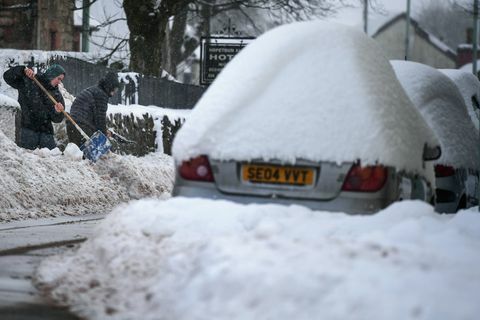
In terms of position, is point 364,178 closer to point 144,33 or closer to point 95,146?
point 95,146

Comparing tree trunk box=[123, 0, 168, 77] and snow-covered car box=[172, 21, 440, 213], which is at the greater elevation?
tree trunk box=[123, 0, 168, 77]

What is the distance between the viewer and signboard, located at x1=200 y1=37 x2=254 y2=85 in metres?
24.7

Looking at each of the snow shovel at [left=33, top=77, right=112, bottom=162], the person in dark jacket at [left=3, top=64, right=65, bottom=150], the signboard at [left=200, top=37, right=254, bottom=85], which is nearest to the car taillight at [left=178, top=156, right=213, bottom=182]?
the person in dark jacket at [left=3, top=64, right=65, bottom=150]

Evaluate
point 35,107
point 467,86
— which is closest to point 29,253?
point 467,86

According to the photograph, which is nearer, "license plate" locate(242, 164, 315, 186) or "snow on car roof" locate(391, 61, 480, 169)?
"license plate" locate(242, 164, 315, 186)

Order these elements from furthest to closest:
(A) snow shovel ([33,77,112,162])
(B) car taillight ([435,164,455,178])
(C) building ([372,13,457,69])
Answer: (C) building ([372,13,457,69]) → (A) snow shovel ([33,77,112,162]) → (B) car taillight ([435,164,455,178])

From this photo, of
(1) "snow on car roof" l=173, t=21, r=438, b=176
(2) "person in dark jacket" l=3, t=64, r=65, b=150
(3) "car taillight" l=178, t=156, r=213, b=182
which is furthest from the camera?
(2) "person in dark jacket" l=3, t=64, r=65, b=150

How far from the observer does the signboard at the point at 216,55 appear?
24672 millimetres

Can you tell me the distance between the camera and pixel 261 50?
24.5 ft

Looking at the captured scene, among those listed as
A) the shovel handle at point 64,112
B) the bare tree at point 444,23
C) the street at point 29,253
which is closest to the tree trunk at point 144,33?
the shovel handle at point 64,112

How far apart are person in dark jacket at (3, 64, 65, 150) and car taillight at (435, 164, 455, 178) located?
6809 millimetres

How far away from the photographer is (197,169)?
23.1ft

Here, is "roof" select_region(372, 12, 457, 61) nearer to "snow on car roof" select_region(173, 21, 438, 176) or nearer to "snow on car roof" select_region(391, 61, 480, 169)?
"snow on car roof" select_region(391, 61, 480, 169)

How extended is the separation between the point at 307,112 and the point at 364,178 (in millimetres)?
559
